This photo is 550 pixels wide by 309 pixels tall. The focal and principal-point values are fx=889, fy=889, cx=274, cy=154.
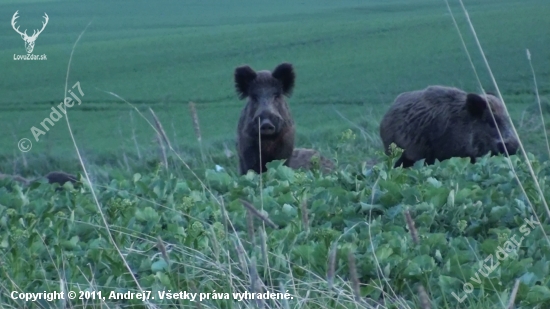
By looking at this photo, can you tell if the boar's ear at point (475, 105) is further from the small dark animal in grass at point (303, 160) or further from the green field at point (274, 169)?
the small dark animal in grass at point (303, 160)

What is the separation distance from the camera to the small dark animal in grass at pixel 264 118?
906cm

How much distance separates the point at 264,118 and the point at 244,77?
2.50 ft

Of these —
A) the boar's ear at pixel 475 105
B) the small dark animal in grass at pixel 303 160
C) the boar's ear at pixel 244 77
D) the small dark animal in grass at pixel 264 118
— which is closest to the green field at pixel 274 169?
the small dark animal in grass at pixel 303 160

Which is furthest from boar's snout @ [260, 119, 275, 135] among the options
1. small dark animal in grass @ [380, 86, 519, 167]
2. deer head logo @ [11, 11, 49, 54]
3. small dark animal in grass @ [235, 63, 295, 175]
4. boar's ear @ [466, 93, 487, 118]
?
deer head logo @ [11, 11, 49, 54]

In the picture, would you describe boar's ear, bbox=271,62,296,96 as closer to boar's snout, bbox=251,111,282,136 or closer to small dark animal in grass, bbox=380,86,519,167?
boar's snout, bbox=251,111,282,136

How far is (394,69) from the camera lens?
16453mm

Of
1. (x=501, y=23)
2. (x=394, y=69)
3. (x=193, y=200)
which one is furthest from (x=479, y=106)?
(x=501, y=23)

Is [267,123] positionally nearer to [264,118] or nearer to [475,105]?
[264,118]

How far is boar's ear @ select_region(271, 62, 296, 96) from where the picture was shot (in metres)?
9.52

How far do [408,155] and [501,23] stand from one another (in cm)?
962

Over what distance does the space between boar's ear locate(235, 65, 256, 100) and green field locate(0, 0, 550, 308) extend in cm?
108

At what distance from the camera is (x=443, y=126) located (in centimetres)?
971

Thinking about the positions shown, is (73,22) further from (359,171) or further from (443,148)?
(359,171)

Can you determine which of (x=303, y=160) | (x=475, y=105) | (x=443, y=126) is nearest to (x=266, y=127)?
(x=303, y=160)
